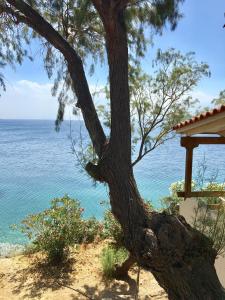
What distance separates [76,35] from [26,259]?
4.78 meters

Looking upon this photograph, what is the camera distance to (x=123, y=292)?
608 cm

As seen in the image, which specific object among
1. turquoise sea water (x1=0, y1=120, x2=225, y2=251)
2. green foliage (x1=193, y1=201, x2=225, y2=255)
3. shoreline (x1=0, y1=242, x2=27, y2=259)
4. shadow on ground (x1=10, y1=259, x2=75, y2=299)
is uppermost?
green foliage (x1=193, y1=201, x2=225, y2=255)

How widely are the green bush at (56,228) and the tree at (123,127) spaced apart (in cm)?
271

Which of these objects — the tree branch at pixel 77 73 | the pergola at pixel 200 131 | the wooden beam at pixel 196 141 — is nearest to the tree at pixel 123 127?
the tree branch at pixel 77 73

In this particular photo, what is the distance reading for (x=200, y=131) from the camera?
5.10m

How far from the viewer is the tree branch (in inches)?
173

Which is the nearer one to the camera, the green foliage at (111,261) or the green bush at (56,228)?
the green foliage at (111,261)

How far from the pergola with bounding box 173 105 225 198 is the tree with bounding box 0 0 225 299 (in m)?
0.93

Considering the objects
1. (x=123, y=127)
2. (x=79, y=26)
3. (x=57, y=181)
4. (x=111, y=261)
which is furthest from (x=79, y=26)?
(x=57, y=181)

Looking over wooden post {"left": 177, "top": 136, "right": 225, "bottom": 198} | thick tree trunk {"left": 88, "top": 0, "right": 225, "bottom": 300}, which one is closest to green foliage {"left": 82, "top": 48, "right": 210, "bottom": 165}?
wooden post {"left": 177, "top": 136, "right": 225, "bottom": 198}

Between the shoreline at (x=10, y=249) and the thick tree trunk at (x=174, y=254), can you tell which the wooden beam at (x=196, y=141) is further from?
the shoreline at (x=10, y=249)

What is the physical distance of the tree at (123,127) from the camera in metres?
3.31

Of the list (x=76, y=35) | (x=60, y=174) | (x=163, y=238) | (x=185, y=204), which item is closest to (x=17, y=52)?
(x=76, y=35)

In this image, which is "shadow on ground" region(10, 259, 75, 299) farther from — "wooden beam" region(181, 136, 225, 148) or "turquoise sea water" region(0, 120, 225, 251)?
"turquoise sea water" region(0, 120, 225, 251)
